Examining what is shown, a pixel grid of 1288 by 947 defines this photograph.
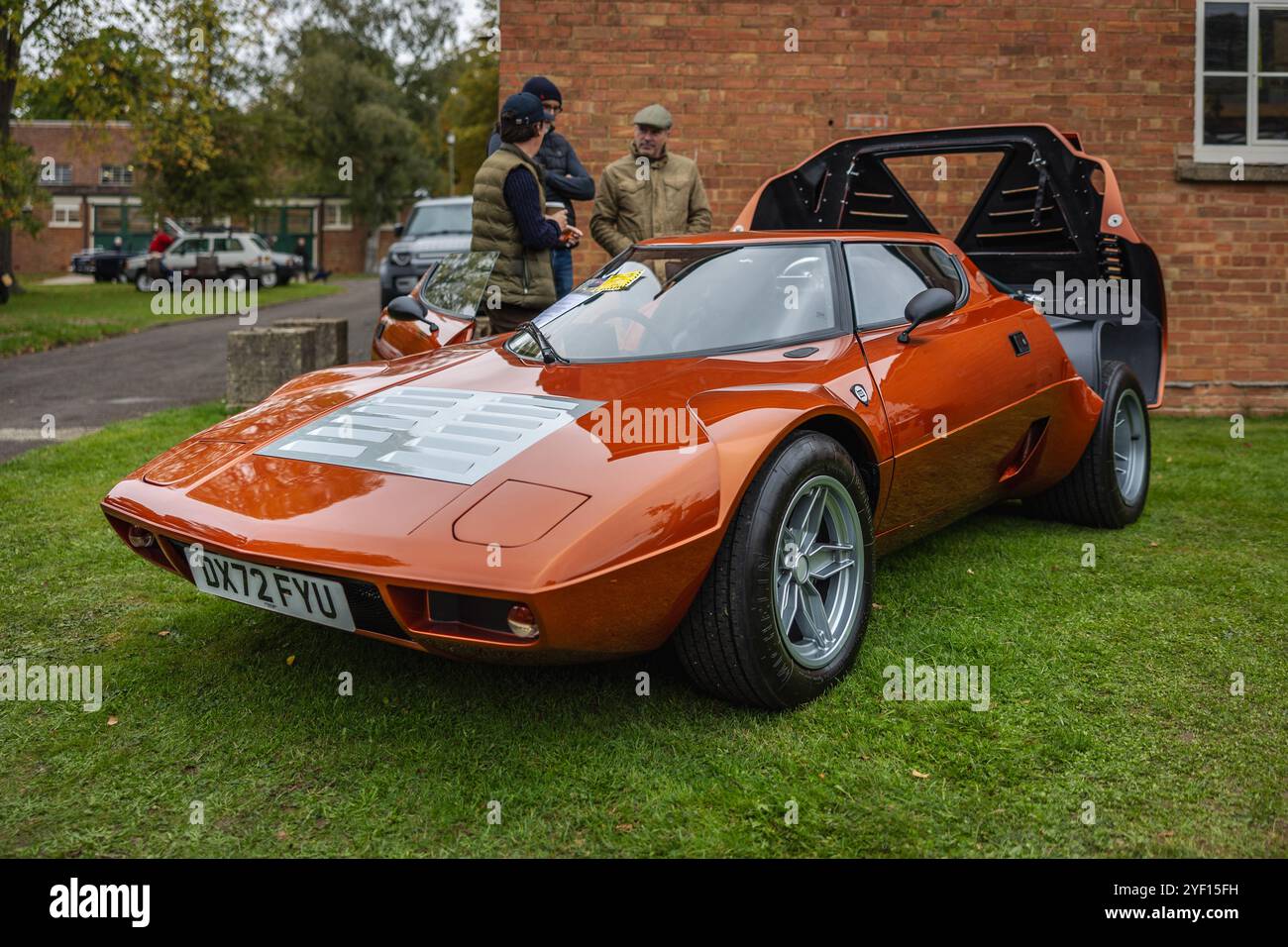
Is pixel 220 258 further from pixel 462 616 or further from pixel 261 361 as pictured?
pixel 462 616

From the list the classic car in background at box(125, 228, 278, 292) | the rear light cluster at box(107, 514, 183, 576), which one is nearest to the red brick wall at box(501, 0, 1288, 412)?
the rear light cluster at box(107, 514, 183, 576)

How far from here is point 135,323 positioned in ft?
55.8

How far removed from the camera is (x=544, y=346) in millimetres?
3584

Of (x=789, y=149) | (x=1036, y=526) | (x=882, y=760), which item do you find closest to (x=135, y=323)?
(x=789, y=149)

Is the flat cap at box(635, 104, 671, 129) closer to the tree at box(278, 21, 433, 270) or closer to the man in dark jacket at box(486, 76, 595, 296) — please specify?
the man in dark jacket at box(486, 76, 595, 296)

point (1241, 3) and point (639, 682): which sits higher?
point (1241, 3)

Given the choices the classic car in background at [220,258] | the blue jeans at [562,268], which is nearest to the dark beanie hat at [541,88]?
the blue jeans at [562,268]

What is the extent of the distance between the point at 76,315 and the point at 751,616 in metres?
19.5

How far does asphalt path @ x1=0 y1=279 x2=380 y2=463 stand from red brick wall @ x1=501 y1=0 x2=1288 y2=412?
3.82 meters

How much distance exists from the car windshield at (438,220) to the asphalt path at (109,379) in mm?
1487

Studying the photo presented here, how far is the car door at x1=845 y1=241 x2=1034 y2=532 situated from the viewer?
3506mm

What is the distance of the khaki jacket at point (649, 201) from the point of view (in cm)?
636

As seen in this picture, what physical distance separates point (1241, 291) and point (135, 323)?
586 inches
